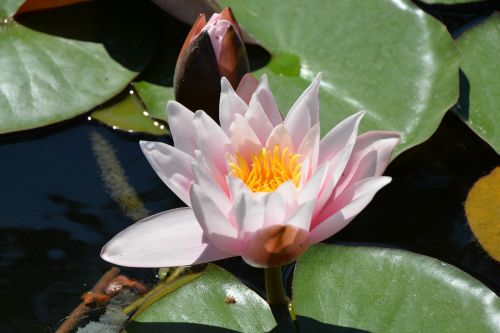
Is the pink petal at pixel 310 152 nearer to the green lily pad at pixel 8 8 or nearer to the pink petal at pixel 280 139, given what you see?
the pink petal at pixel 280 139

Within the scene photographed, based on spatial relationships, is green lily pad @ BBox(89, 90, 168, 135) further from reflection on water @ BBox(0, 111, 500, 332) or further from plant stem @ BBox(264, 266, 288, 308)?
plant stem @ BBox(264, 266, 288, 308)

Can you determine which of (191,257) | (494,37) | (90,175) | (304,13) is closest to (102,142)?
(90,175)

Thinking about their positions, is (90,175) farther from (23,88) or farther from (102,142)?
(23,88)

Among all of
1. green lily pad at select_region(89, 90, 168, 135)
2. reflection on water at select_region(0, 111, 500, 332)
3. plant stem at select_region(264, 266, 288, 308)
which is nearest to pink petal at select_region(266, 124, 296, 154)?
plant stem at select_region(264, 266, 288, 308)

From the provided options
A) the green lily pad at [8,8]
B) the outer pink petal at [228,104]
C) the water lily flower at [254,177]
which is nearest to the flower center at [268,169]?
the water lily flower at [254,177]

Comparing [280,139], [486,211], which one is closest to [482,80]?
[486,211]

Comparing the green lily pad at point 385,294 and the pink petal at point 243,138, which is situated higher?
the pink petal at point 243,138

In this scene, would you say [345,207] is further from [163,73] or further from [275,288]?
[163,73]
